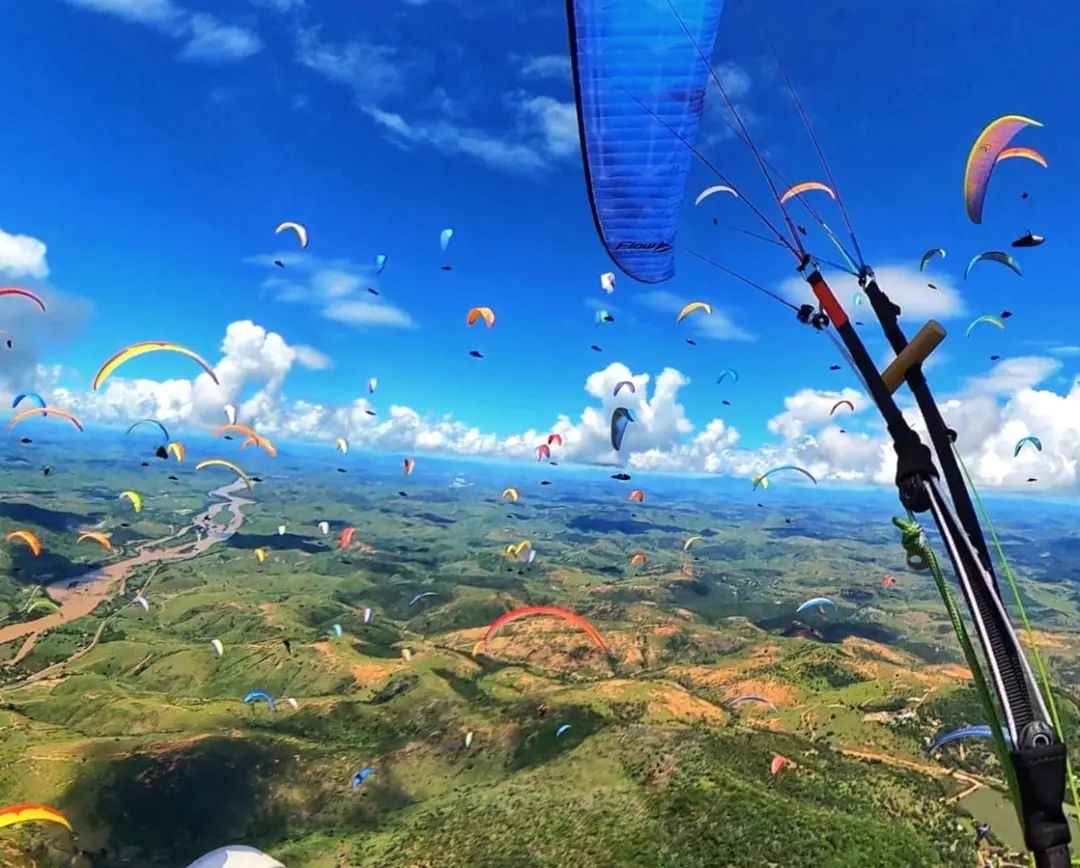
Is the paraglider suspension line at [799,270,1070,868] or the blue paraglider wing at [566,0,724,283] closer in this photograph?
the paraglider suspension line at [799,270,1070,868]

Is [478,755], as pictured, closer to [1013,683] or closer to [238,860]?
[238,860]

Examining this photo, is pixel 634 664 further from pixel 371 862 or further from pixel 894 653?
pixel 371 862

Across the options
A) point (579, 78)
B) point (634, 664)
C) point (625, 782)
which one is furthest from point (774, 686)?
point (579, 78)

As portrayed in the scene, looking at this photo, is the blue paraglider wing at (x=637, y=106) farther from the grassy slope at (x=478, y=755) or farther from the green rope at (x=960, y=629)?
the grassy slope at (x=478, y=755)

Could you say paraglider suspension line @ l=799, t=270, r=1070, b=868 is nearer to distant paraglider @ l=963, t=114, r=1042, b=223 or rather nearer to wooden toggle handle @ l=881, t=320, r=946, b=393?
wooden toggle handle @ l=881, t=320, r=946, b=393

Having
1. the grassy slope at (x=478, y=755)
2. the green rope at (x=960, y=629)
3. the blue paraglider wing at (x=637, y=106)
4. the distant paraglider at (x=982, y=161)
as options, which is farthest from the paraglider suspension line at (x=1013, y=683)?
the grassy slope at (x=478, y=755)

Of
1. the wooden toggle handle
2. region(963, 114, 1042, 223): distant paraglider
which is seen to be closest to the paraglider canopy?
the wooden toggle handle

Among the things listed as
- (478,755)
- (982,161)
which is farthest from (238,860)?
(478,755)
